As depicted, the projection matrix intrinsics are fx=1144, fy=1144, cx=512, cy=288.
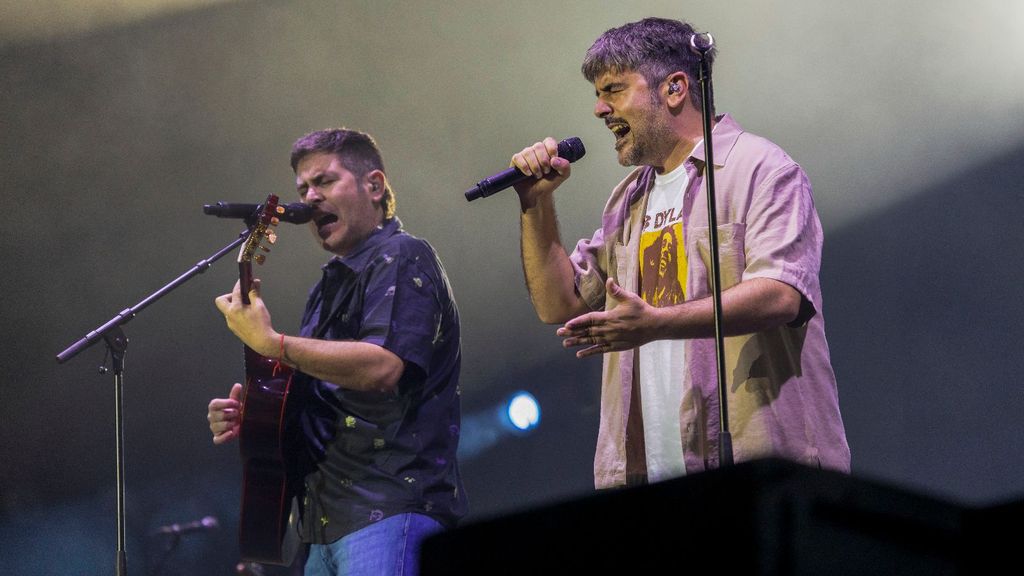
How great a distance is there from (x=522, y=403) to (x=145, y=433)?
5.05 feet

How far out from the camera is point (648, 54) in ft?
8.72

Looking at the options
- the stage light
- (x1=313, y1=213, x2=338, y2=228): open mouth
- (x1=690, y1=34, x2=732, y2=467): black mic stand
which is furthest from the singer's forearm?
the stage light

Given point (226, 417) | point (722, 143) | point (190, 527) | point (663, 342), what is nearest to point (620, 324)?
point (663, 342)

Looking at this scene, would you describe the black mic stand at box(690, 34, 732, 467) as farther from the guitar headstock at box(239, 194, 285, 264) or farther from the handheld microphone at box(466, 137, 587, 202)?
the guitar headstock at box(239, 194, 285, 264)

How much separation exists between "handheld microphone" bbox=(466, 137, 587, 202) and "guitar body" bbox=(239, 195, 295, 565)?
75cm

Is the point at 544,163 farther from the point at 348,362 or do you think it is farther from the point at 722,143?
the point at 348,362

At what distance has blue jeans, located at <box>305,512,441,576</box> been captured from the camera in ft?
8.23

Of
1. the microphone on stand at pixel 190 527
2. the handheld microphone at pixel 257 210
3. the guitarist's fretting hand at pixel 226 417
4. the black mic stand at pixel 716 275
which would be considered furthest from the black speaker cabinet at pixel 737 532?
the microphone on stand at pixel 190 527

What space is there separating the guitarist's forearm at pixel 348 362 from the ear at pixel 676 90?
88 cm

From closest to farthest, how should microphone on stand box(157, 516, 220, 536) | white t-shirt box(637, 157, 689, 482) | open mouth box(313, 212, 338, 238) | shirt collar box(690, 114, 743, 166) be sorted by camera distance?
white t-shirt box(637, 157, 689, 482)
shirt collar box(690, 114, 743, 166)
open mouth box(313, 212, 338, 238)
microphone on stand box(157, 516, 220, 536)

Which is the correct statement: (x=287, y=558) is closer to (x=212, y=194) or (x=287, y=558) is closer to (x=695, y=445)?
(x=695, y=445)

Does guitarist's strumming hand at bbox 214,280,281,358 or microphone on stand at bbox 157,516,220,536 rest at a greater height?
guitarist's strumming hand at bbox 214,280,281,358

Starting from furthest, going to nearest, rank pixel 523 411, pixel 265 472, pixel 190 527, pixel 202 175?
pixel 523 411
pixel 190 527
pixel 202 175
pixel 265 472

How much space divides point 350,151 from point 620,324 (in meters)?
1.45
